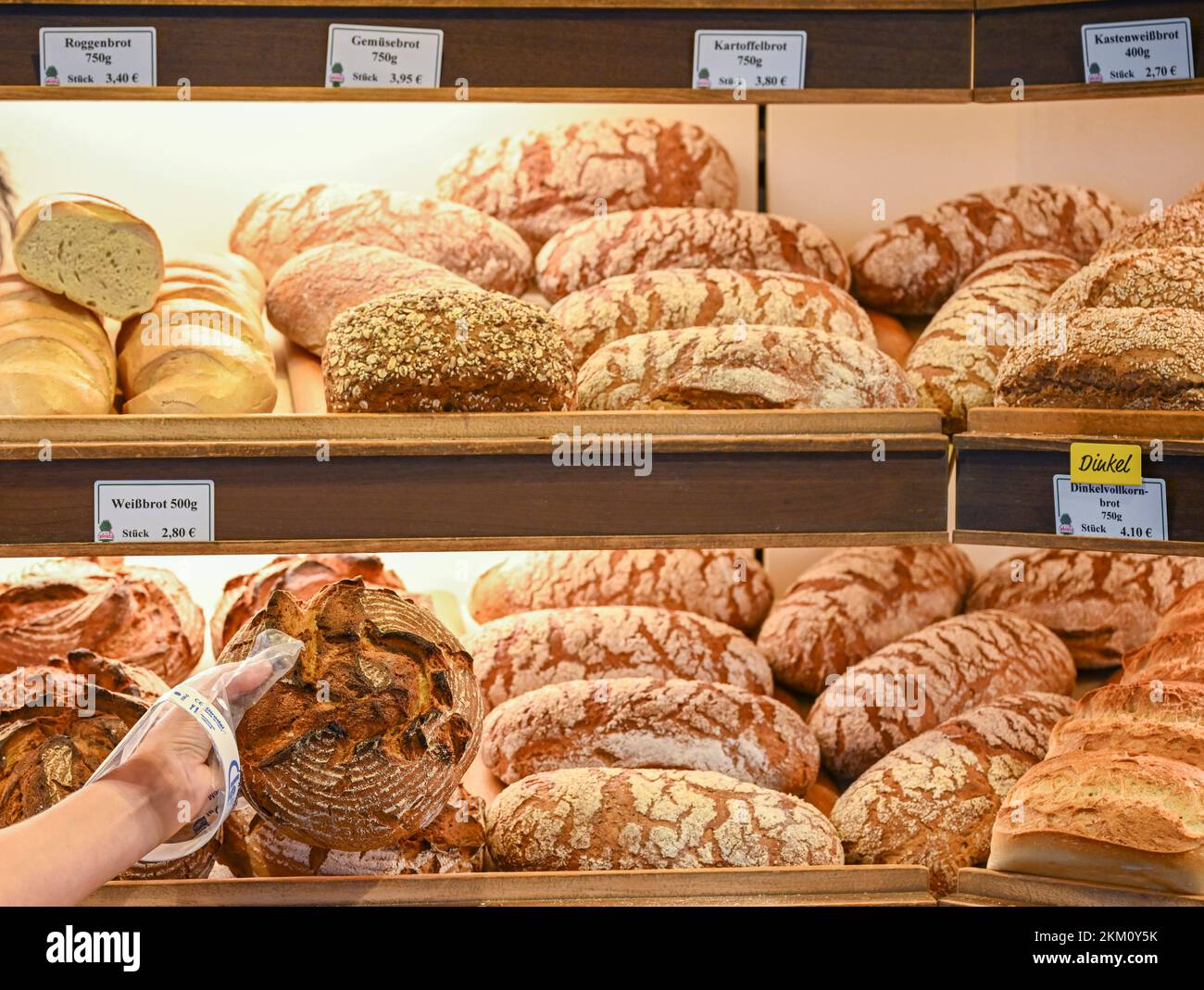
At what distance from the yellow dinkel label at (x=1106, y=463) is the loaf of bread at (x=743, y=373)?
0.29 m

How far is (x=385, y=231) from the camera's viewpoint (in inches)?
85.4

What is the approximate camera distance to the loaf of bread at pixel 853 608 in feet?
6.96

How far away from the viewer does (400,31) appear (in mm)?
1745

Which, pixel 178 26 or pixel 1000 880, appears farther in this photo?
pixel 178 26

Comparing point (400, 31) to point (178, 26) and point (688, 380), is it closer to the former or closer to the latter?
point (178, 26)

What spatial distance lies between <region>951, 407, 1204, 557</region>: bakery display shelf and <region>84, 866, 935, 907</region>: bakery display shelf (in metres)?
0.45

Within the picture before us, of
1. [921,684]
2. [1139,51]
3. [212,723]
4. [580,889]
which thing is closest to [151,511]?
[212,723]

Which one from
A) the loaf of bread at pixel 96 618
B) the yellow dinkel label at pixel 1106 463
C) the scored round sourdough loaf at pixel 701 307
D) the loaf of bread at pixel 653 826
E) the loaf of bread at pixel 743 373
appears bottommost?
the loaf of bread at pixel 653 826

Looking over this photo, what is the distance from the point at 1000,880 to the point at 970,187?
1.47 m

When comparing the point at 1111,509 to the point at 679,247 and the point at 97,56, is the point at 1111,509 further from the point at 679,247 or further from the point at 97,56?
the point at 97,56

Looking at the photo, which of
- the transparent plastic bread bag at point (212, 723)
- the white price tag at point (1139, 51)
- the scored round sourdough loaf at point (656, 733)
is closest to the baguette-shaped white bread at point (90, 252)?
the transparent plastic bread bag at point (212, 723)

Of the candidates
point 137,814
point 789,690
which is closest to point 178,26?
point 137,814

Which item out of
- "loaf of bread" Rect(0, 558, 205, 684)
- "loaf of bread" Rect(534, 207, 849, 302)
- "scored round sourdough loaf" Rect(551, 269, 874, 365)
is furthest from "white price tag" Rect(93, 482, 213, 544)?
"loaf of bread" Rect(534, 207, 849, 302)

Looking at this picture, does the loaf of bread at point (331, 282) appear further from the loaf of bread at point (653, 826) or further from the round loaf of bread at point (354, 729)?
the loaf of bread at point (653, 826)
